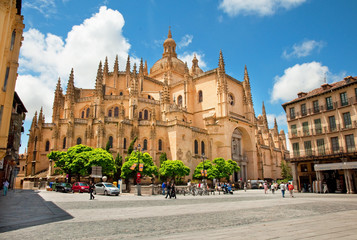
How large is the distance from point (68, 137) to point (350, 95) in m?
32.9

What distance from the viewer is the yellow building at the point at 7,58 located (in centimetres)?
1110

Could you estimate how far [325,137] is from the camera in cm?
2741

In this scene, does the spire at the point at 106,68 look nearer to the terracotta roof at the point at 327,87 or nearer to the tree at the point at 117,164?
the tree at the point at 117,164

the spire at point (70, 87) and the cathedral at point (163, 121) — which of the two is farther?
the spire at point (70, 87)

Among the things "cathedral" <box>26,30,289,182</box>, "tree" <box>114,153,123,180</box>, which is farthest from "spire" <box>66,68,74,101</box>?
"tree" <box>114,153,123,180</box>

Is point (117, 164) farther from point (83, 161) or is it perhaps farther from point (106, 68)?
point (106, 68)

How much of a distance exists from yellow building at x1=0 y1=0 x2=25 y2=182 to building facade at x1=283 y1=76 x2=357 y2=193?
26710 mm

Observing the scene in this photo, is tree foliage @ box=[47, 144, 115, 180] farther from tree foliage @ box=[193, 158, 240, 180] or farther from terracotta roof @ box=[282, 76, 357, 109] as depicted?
terracotta roof @ box=[282, 76, 357, 109]

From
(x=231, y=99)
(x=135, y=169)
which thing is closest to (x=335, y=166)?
(x=135, y=169)

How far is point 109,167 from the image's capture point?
29.6 meters

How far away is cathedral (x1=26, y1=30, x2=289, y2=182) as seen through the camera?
118 feet

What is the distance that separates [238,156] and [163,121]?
16875 mm

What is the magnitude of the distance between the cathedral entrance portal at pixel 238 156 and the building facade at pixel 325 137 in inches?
679

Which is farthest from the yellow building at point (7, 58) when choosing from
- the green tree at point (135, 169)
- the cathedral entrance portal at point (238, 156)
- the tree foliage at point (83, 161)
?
the cathedral entrance portal at point (238, 156)
